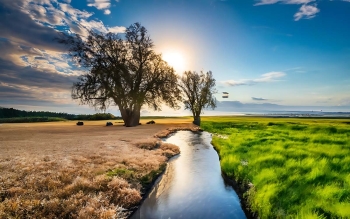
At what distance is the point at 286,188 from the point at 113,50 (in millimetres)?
49283

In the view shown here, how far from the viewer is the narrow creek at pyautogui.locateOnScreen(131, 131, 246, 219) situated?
822 cm

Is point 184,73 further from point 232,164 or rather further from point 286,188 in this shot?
point 286,188

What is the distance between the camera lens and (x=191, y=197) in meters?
9.81

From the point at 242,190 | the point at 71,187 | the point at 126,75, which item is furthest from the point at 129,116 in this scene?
the point at 242,190

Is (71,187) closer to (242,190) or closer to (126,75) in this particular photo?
(242,190)

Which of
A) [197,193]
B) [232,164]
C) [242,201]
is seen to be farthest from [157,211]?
[232,164]

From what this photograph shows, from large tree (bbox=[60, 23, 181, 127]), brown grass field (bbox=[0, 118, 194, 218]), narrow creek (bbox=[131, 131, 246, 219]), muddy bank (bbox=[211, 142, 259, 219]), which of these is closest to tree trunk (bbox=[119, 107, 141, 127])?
large tree (bbox=[60, 23, 181, 127])

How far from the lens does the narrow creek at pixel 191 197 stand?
8.22 meters

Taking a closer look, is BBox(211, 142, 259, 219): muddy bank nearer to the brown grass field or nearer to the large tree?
the brown grass field

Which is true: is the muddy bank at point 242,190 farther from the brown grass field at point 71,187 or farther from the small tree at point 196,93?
the small tree at point 196,93

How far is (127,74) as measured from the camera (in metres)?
50.2

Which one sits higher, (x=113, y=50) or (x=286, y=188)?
(x=113, y=50)

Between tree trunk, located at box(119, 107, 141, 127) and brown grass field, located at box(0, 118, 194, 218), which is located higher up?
tree trunk, located at box(119, 107, 141, 127)

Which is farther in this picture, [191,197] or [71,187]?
[191,197]
